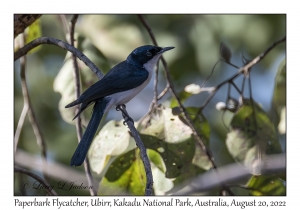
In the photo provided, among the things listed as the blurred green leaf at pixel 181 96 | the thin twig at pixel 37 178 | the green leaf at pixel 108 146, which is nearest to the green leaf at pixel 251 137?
the blurred green leaf at pixel 181 96

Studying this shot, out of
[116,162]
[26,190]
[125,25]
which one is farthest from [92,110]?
[125,25]

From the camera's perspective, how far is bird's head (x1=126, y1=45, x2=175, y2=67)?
4875 mm

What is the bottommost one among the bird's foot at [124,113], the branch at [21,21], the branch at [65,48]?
the bird's foot at [124,113]

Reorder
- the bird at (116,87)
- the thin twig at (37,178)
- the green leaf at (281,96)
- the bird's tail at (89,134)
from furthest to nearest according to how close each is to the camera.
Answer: the green leaf at (281,96) < the bird at (116,87) < the thin twig at (37,178) < the bird's tail at (89,134)

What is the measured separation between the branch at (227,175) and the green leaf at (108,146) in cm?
57

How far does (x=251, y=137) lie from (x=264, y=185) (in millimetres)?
435

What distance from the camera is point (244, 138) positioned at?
14.9 feet

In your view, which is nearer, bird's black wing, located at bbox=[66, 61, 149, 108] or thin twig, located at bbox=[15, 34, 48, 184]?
bird's black wing, located at bbox=[66, 61, 149, 108]

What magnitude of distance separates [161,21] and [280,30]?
4.66 feet

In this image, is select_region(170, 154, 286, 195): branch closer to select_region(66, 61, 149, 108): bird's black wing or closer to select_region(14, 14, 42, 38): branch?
select_region(66, 61, 149, 108): bird's black wing

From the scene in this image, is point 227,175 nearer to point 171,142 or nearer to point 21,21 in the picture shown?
point 171,142

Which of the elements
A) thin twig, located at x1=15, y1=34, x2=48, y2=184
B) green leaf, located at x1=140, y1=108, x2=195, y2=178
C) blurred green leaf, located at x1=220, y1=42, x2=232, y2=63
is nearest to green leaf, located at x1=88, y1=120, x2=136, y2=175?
green leaf, located at x1=140, y1=108, x2=195, y2=178

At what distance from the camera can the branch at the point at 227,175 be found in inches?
159

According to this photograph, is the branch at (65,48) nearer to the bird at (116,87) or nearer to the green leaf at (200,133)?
the bird at (116,87)
